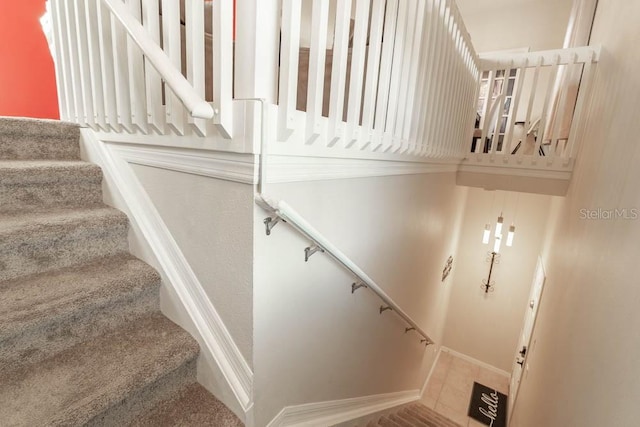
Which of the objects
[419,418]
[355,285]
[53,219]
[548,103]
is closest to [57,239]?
[53,219]

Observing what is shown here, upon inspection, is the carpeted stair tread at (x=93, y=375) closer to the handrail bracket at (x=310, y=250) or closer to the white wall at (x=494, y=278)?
the handrail bracket at (x=310, y=250)

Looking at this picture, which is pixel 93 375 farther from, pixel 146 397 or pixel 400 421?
pixel 400 421

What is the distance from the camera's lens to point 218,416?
3.54ft

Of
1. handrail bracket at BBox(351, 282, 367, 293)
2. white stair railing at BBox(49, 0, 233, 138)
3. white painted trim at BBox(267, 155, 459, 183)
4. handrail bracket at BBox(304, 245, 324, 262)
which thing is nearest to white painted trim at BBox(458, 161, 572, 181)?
white painted trim at BBox(267, 155, 459, 183)

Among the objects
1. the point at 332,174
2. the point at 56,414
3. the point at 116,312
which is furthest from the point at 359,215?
the point at 56,414

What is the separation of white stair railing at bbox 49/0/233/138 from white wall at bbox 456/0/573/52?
457 centimetres

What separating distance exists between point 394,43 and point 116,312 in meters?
1.64

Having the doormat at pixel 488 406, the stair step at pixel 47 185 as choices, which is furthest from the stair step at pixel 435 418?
the stair step at pixel 47 185

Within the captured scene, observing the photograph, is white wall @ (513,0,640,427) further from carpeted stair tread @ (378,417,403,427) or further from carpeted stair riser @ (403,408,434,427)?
carpeted stair tread @ (378,417,403,427)

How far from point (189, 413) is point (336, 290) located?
74cm

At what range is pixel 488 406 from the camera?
4473mm

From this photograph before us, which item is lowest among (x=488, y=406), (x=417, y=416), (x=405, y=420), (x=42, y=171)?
(x=488, y=406)

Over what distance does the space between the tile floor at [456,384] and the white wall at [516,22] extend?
501cm

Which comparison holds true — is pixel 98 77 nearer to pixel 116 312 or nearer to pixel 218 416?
pixel 116 312
